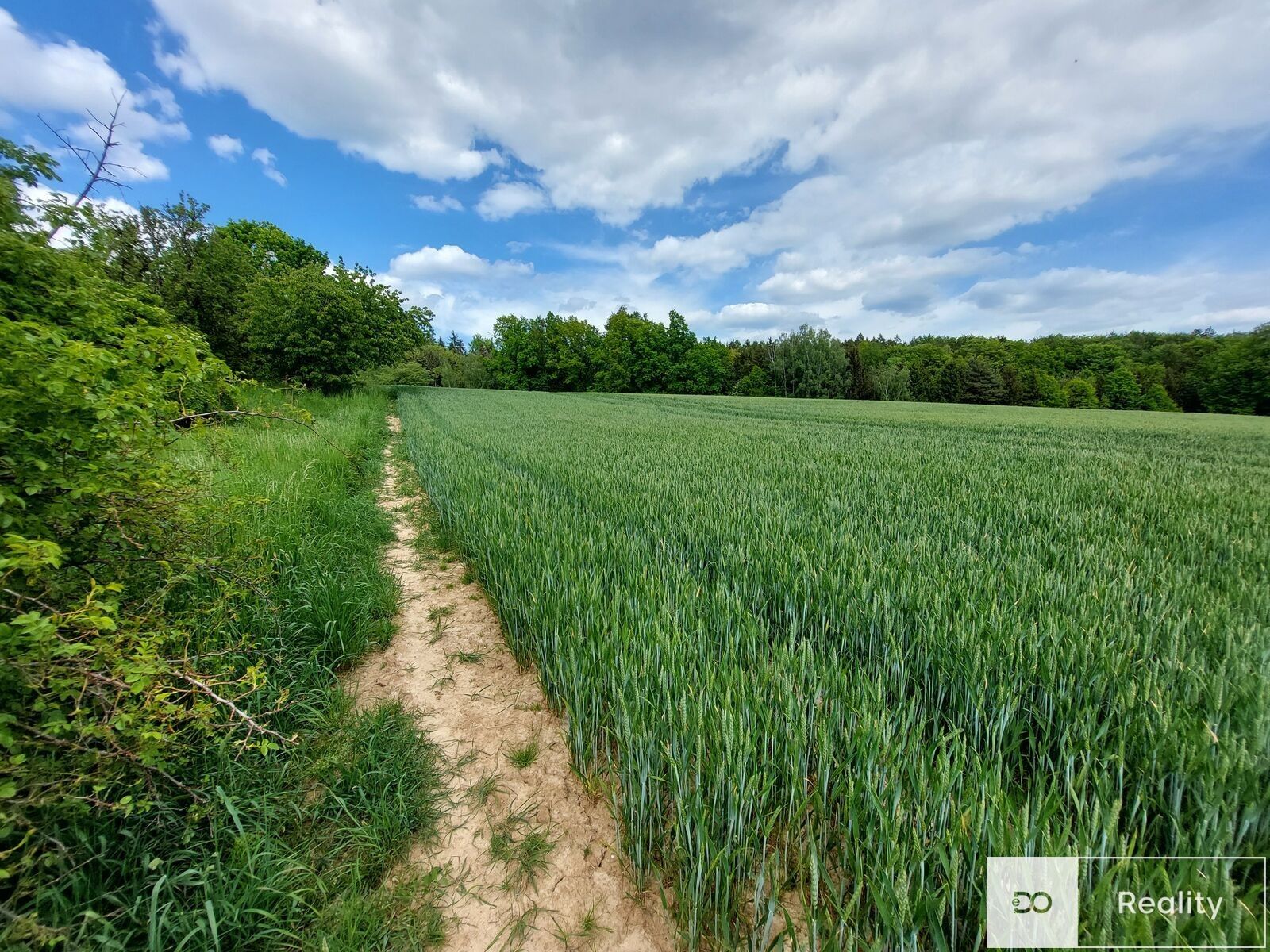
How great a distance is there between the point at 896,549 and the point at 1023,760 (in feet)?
5.39

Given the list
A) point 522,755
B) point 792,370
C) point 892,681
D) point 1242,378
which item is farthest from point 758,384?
point 522,755

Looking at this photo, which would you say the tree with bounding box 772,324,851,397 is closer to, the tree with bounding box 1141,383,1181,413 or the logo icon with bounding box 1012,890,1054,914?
the tree with bounding box 1141,383,1181,413

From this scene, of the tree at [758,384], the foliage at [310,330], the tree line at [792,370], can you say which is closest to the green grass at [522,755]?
the foliage at [310,330]

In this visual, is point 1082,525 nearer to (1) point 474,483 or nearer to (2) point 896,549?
(2) point 896,549

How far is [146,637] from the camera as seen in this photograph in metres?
1.59

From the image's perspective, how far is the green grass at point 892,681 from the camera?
1354 mm

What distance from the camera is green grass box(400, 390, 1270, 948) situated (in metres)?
1.35

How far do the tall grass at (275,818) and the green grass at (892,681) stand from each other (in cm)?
84

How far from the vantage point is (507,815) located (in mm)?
2027

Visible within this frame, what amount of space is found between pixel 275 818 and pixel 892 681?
8.96 feet

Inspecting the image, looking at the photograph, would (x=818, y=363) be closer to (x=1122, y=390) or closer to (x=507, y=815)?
(x=1122, y=390)

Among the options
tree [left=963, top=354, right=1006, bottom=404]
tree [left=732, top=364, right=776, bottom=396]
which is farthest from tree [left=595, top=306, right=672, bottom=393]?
tree [left=963, top=354, right=1006, bottom=404]

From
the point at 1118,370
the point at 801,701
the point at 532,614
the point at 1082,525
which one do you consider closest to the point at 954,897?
the point at 801,701

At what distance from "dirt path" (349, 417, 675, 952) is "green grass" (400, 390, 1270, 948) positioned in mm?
153
